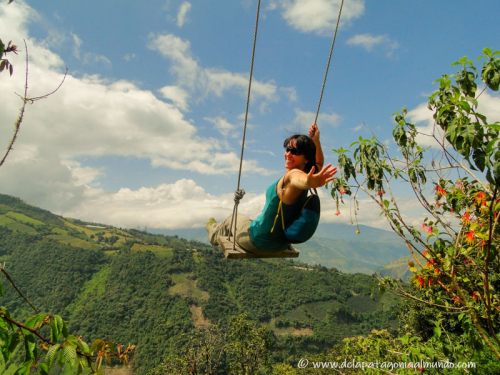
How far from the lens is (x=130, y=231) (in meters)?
149

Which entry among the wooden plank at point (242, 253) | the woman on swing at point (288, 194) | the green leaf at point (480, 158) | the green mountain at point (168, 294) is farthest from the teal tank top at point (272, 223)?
the green mountain at point (168, 294)

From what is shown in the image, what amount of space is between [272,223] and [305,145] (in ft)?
2.76

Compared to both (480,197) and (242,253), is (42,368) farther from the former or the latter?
(480,197)

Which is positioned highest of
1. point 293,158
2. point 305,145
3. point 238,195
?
point 305,145

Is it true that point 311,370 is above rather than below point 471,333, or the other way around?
below

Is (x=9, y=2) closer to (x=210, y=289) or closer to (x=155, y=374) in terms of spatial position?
(x=155, y=374)

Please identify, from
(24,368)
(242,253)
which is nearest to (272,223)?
(242,253)

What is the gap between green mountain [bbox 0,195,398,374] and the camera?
6469 centimetres

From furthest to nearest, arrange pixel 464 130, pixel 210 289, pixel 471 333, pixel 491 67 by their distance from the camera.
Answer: pixel 210 289 < pixel 471 333 < pixel 491 67 < pixel 464 130

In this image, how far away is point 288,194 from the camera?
260cm

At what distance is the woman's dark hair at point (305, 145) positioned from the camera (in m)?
2.77

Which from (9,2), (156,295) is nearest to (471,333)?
(9,2)

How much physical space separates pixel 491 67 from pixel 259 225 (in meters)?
2.41

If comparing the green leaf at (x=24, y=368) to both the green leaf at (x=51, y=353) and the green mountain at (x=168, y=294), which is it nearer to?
the green leaf at (x=51, y=353)
